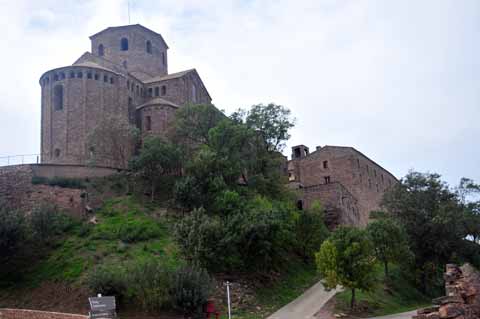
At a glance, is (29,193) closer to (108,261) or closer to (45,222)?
(45,222)

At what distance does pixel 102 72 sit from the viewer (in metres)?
48.2

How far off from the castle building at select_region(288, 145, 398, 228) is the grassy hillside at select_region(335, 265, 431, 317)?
9.74 meters

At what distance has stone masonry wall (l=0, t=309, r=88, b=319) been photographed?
25.3 m

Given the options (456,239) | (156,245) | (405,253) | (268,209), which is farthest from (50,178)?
(456,239)

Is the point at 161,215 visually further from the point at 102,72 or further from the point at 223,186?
the point at 102,72

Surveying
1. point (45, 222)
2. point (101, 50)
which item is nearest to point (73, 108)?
point (101, 50)

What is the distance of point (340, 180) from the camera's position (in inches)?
2205

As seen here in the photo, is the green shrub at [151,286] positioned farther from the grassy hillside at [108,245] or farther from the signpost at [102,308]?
the grassy hillside at [108,245]

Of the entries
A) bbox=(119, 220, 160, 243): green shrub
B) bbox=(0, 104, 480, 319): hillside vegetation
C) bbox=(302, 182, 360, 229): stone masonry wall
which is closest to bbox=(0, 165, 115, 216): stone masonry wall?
bbox=(0, 104, 480, 319): hillside vegetation

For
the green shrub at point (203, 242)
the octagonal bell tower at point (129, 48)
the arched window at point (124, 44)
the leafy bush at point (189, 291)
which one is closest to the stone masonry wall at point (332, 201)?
the green shrub at point (203, 242)

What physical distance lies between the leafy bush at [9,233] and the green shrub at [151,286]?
7.99m

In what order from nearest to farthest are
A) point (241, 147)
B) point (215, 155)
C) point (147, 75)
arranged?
point (215, 155), point (241, 147), point (147, 75)

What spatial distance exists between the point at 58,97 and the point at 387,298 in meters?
31.0

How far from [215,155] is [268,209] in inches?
280
